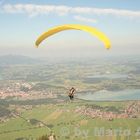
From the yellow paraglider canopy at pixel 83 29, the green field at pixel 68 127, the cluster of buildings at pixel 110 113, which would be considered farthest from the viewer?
the cluster of buildings at pixel 110 113

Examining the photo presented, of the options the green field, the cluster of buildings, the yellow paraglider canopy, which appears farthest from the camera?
the cluster of buildings

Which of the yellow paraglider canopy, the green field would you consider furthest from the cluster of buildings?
the yellow paraglider canopy

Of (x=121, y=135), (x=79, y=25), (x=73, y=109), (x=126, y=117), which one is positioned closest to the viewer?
(x=79, y=25)

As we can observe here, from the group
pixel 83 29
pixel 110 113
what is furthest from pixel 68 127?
pixel 83 29

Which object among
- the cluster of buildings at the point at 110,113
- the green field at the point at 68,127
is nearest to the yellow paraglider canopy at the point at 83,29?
the green field at the point at 68,127

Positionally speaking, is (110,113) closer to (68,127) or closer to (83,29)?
(68,127)

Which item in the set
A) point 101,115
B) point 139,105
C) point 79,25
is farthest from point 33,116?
point 79,25

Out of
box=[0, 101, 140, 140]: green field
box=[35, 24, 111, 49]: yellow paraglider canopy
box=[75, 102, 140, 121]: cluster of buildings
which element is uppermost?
box=[35, 24, 111, 49]: yellow paraglider canopy

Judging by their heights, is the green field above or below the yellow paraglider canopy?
below

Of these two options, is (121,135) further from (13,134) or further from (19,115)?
(19,115)

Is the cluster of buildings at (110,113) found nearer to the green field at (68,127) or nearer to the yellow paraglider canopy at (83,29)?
the green field at (68,127)

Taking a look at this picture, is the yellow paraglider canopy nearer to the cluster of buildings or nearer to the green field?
the green field
